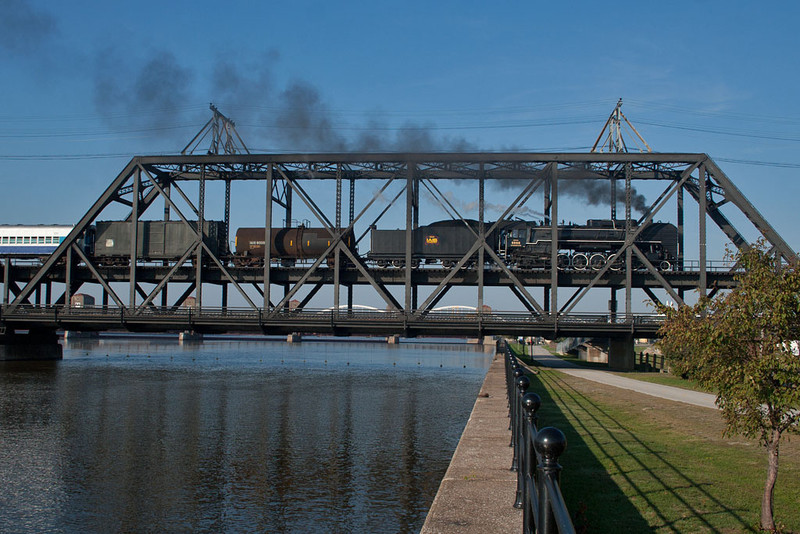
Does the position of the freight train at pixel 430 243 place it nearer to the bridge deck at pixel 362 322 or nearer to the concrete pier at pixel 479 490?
the bridge deck at pixel 362 322

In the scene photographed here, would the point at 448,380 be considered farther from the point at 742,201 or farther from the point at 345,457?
the point at 345,457

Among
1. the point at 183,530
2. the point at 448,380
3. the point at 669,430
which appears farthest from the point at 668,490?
the point at 448,380

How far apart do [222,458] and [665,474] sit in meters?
10.6

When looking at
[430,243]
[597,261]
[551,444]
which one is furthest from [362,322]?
[551,444]

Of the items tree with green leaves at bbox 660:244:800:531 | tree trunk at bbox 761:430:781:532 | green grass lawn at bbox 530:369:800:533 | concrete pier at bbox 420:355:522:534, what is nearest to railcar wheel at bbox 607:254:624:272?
green grass lawn at bbox 530:369:800:533

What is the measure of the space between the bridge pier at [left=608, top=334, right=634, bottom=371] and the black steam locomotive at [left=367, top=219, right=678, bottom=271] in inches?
203

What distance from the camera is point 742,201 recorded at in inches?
1634

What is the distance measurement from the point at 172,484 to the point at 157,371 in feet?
122

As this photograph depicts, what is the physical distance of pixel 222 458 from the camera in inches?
659

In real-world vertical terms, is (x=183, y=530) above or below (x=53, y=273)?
below

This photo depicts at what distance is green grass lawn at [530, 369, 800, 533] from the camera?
9.09 meters

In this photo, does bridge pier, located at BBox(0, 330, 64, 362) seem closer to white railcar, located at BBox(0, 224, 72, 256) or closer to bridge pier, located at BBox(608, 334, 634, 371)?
white railcar, located at BBox(0, 224, 72, 256)

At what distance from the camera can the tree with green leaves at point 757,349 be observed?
8.77m

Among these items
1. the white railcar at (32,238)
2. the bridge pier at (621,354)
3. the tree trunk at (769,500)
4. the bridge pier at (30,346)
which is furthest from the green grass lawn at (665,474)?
the white railcar at (32,238)
